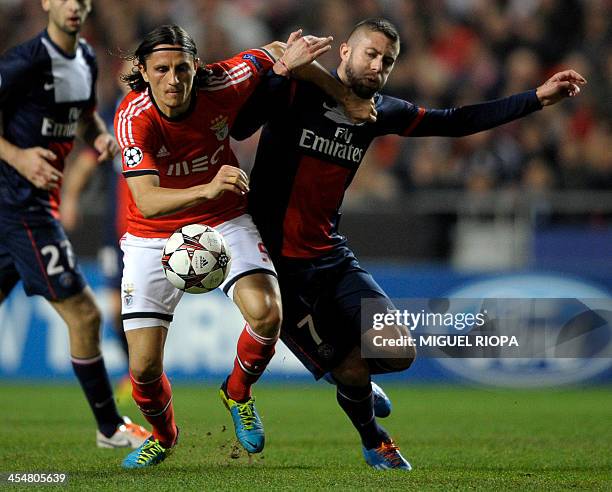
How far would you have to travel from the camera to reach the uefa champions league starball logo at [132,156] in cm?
554

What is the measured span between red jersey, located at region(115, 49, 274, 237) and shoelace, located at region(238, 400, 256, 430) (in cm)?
100

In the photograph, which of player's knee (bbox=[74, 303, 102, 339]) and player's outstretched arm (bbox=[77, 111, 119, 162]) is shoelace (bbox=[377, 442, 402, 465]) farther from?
player's outstretched arm (bbox=[77, 111, 119, 162])

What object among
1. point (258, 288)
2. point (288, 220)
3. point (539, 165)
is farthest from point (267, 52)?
point (539, 165)

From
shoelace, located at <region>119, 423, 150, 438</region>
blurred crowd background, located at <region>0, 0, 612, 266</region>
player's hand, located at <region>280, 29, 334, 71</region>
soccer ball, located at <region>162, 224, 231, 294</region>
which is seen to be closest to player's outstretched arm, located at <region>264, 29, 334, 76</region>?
player's hand, located at <region>280, 29, 334, 71</region>

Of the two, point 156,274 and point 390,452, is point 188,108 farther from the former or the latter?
point 390,452

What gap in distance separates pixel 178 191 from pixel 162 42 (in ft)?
2.71

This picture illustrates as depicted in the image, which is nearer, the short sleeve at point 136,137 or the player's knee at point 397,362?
the short sleeve at point 136,137

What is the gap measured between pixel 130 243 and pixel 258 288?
81cm

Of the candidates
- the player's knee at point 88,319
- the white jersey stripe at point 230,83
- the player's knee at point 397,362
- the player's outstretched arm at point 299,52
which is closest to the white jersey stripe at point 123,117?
the white jersey stripe at point 230,83

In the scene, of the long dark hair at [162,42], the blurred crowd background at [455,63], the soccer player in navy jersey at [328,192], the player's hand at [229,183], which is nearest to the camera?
the player's hand at [229,183]

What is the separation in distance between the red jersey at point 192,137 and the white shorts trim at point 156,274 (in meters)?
0.11

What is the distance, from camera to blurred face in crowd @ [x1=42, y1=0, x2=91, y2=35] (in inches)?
267

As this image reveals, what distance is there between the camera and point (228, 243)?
6004mm

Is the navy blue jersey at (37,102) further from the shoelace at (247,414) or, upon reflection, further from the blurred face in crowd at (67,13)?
the shoelace at (247,414)
